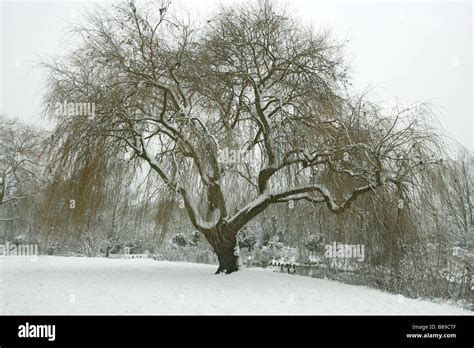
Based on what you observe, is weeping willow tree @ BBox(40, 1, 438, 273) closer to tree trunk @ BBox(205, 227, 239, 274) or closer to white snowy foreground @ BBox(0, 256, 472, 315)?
tree trunk @ BBox(205, 227, 239, 274)

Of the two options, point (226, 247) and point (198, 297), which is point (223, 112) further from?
point (198, 297)

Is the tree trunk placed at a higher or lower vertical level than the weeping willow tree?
lower

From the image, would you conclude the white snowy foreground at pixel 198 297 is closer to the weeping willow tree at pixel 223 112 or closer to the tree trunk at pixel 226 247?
the tree trunk at pixel 226 247

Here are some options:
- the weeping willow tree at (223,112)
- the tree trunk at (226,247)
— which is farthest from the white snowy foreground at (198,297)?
the weeping willow tree at (223,112)

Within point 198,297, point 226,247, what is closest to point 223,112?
point 226,247

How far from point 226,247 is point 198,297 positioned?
3.26 metres

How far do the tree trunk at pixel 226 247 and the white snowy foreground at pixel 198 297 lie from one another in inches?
28.0

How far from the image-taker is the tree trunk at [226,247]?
10.2m

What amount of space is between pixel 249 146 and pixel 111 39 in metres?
4.28

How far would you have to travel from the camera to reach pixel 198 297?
712cm

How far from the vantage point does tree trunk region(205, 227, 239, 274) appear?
10.2 metres

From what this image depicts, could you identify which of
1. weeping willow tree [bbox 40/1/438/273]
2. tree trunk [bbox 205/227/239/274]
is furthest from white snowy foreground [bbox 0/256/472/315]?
weeping willow tree [bbox 40/1/438/273]

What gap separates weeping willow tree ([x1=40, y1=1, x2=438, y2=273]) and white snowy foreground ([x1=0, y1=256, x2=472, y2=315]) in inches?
68.2

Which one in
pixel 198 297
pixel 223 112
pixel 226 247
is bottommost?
pixel 198 297
